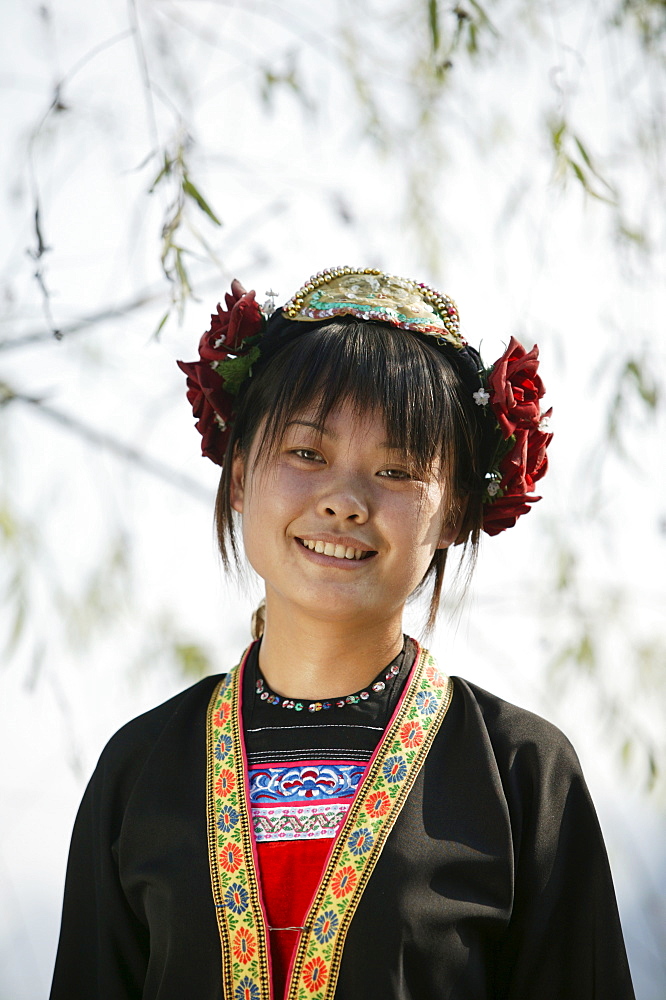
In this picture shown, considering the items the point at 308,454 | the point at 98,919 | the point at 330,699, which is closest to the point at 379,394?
the point at 308,454

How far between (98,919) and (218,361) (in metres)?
0.79

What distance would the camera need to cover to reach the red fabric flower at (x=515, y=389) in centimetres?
145

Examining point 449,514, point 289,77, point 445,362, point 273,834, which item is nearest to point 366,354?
point 445,362

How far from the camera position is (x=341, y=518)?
1.32 metres

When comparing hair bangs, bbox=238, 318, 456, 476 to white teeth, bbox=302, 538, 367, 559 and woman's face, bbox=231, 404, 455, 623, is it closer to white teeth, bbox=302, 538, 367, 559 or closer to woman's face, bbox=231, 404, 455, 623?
woman's face, bbox=231, 404, 455, 623

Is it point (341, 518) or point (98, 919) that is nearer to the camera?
point (341, 518)

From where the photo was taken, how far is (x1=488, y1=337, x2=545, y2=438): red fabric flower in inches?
57.1

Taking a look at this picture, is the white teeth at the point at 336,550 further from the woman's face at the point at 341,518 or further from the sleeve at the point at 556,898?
the sleeve at the point at 556,898

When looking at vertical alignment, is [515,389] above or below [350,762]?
above

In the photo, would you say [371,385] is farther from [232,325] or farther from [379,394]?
[232,325]

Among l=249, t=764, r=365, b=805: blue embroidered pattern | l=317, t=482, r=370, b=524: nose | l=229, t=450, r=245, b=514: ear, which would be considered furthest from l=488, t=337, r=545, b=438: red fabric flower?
l=249, t=764, r=365, b=805: blue embroidered pattern

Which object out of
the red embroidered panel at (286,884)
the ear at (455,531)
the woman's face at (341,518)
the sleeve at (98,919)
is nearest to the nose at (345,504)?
the woman's face at (341,518)

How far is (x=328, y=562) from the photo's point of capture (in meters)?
1.34

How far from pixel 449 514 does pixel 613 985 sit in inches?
24.7
